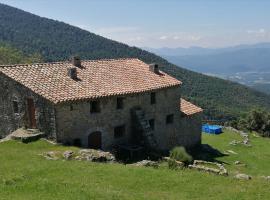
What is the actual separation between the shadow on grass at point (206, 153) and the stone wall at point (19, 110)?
56.4 feet

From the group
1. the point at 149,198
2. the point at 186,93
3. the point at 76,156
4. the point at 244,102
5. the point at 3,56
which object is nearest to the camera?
the point at 149,198

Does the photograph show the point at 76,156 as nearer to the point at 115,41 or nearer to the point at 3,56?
the point at 3,56

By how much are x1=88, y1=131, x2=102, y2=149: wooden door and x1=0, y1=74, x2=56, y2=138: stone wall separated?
11.8 feet

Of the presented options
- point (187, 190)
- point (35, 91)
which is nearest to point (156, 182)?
point (187, 190)

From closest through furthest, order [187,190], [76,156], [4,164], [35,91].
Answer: [187,190]
[4,164]
[76,156]
[35,91]

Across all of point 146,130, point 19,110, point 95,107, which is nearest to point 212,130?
point 146,130

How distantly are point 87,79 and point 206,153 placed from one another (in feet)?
56.6

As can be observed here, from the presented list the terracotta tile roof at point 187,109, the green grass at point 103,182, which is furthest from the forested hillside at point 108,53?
the green grass at point 103,182

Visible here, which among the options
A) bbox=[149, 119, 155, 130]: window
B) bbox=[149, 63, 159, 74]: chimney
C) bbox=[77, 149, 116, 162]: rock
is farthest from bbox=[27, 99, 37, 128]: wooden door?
bbox=[149, 63, 159, 74]: chimney

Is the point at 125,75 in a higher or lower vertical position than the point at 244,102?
higher

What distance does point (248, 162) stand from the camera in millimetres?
42875

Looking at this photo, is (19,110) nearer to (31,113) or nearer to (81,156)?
(31,113)

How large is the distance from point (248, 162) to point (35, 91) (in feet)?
75.5

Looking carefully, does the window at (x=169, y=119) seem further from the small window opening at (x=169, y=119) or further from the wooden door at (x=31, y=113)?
the wooden door at (x=31, y=113)
